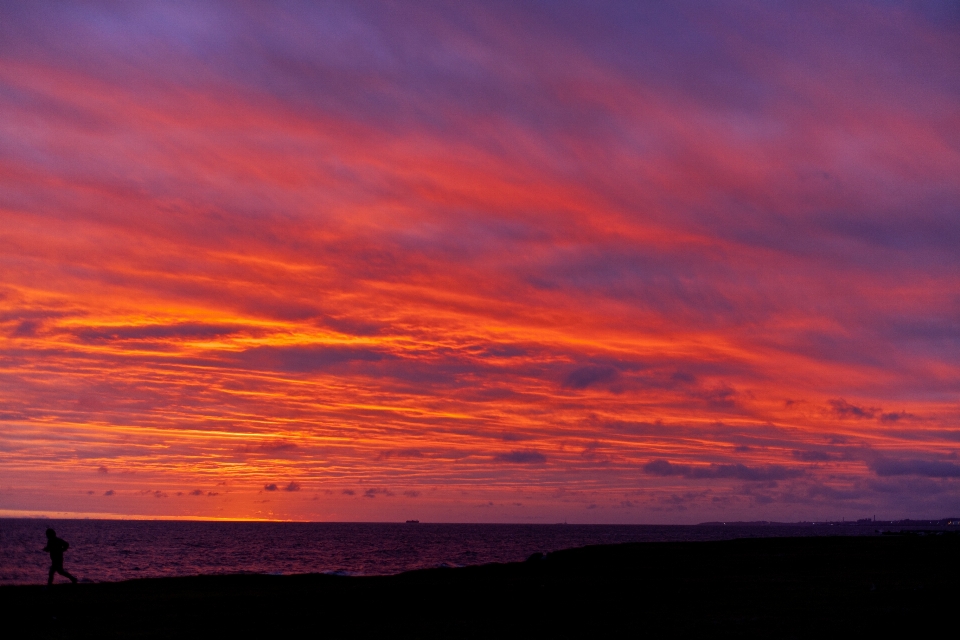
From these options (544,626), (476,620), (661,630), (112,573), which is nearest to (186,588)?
(476,620)

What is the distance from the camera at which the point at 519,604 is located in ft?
86.5

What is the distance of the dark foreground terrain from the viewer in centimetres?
2112

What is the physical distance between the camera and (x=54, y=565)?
2966 cm

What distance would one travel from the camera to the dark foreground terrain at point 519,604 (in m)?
21.1

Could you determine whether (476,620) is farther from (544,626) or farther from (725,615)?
(725,615)

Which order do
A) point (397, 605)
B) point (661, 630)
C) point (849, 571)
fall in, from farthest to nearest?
point (849, 571)
point (397, 605)
point (661, 630)

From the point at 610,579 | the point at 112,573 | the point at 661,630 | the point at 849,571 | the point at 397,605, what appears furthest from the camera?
the point at 112,573

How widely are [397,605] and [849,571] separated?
2111 centimetres

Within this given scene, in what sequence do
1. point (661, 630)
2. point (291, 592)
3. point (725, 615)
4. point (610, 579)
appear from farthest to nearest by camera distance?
1. point (610, 579)
2. point (291, 592)
3. point (725, 615)
4. point (661, 630)

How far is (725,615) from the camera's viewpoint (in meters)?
23.2

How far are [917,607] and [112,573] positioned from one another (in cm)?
5365

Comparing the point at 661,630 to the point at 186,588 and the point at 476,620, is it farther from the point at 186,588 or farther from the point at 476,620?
the point at 186,588

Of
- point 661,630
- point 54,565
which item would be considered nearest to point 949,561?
point 661,630

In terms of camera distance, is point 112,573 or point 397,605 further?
point 112,573
